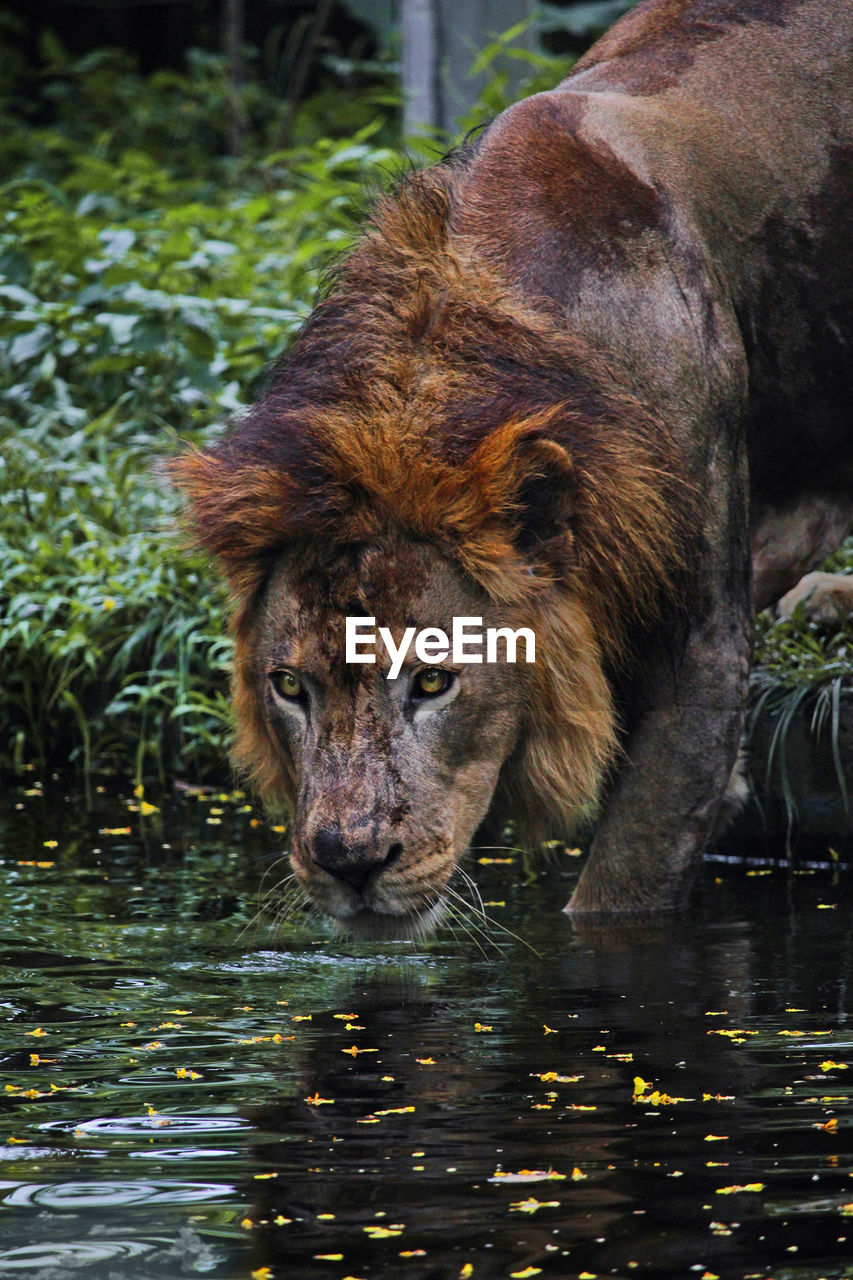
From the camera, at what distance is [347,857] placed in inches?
142

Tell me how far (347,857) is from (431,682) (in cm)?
43

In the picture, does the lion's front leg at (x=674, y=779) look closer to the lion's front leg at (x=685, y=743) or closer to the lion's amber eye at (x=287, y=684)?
the lion's front leg at (x=685, y=743)

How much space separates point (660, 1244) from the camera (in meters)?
2.44

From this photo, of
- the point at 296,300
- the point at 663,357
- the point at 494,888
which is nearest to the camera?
the point at 663,357

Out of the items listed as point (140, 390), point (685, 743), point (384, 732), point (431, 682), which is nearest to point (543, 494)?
point (431, 682)

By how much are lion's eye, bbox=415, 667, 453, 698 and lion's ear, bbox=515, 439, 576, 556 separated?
1.08 ft

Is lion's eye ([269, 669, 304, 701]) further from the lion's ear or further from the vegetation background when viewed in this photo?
the vegetation background

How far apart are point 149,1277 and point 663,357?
2.43 meters

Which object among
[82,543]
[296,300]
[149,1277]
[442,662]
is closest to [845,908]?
[442,662]

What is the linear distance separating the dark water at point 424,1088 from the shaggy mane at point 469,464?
58cm

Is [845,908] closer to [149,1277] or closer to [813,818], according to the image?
[813,818]

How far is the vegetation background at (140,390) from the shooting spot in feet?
21.3

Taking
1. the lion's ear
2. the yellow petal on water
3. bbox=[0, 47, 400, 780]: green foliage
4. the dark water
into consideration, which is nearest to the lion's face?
the lion's ear

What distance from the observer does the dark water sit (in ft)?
Answer: 8.13
